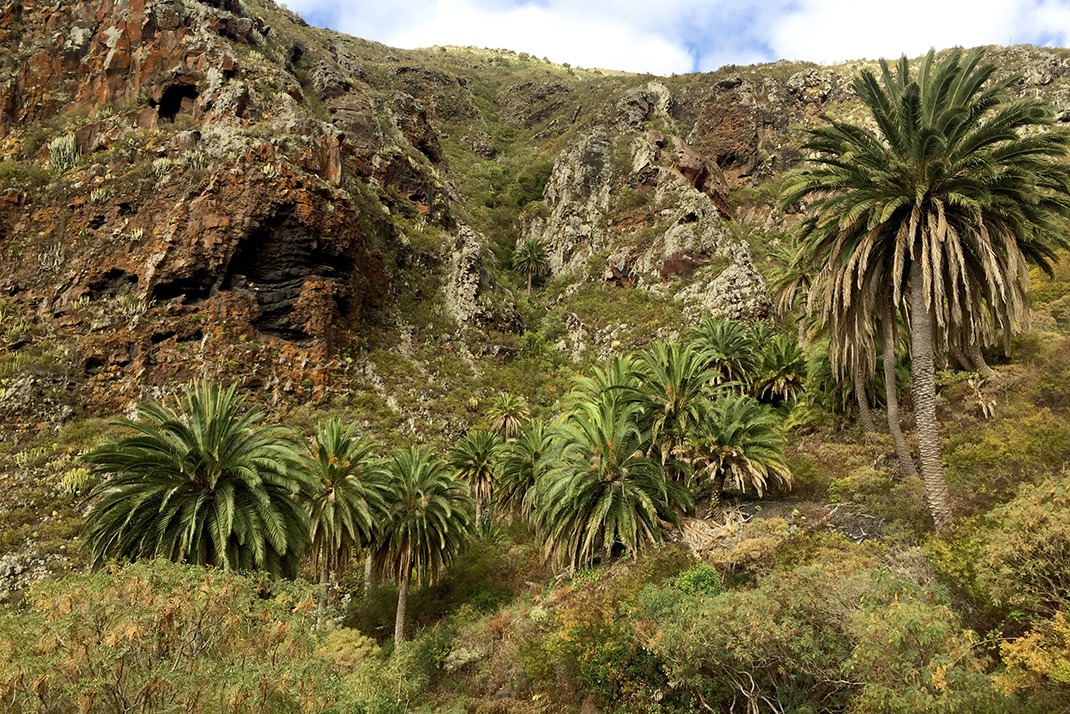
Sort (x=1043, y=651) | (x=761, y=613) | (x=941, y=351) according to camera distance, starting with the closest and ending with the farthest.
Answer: (x=1043, y=651) → (x=761, y=613) → (x=941, y=351)

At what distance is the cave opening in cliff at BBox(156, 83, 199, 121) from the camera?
46.7 meters

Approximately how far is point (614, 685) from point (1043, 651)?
32.9 ft

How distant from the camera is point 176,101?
1858 inches

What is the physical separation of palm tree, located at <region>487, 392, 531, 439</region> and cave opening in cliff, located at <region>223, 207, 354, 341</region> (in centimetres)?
1516

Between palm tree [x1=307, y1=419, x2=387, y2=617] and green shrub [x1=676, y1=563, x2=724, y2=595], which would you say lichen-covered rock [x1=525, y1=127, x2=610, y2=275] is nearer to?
palm tree [x1=307, y1=419, x2=387, y2=617]

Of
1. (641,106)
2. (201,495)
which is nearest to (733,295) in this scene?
(641,106)

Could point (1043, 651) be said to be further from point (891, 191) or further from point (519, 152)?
point (519, 152)

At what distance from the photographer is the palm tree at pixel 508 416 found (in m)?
40.7

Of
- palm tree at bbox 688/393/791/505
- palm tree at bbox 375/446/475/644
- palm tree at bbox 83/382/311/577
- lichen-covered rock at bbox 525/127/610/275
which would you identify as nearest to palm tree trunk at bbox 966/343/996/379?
palm tree at bbox 688/393/791/505

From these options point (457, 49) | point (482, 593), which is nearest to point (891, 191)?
point (482, 593)

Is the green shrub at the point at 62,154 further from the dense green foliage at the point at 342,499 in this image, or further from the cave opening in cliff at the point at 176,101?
the dense green foliage at the point at 342,499

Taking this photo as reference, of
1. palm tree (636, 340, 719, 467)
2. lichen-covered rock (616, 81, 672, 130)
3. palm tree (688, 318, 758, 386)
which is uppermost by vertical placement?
lichen-covered rock (616, 81, 672, 130)

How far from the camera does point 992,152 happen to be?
14.5m

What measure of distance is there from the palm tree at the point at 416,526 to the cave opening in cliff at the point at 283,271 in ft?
71.8
